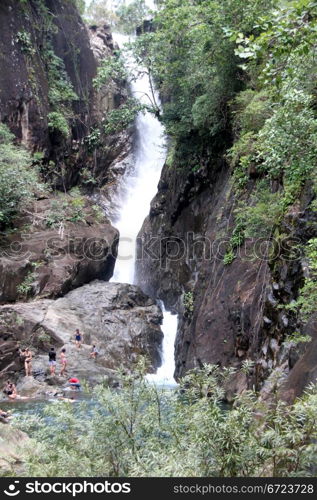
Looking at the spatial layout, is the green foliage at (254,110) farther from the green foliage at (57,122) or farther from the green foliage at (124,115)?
the green foliage at (57,122)

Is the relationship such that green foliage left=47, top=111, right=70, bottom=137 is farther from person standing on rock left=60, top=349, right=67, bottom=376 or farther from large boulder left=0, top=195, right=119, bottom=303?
person standing on rock left=60, top=349, right=67, bottom=376

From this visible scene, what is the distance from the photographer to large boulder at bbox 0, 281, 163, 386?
1711cm

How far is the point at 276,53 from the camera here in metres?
5.67

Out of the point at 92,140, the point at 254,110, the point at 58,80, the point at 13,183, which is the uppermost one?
the point at 58,80

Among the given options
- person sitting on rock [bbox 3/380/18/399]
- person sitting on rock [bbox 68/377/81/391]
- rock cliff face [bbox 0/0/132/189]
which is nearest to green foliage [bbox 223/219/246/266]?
person sitting on rock [bbox 68/377/81/391]

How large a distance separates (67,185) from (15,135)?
5.60 meters

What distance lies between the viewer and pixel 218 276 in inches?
607

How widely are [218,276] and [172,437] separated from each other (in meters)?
11.1

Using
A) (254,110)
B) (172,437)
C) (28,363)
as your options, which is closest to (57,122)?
(28,363)

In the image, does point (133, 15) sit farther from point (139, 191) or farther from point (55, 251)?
point (55, 251)

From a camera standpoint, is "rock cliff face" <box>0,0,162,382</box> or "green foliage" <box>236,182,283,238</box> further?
"rock cliff face" <box>0,0,162,382</box>

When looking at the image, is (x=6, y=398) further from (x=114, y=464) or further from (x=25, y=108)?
(x=25, y=108)

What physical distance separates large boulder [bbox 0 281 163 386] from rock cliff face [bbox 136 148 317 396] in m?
1.71

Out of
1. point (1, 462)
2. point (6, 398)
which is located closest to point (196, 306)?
point (6, 398)
